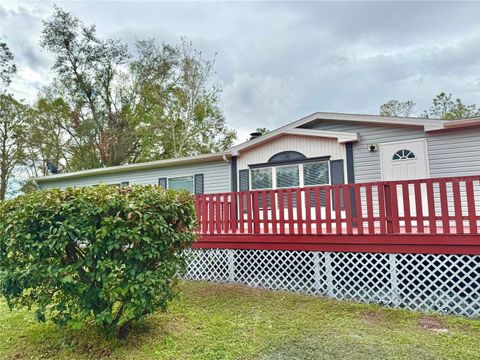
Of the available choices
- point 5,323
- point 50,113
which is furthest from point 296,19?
point 50,113

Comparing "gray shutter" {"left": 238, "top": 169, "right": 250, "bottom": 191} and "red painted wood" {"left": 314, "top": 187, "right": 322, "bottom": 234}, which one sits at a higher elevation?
"gray shutter" {"left": 238, "top": 169, "right": 250, "bottom": 191}

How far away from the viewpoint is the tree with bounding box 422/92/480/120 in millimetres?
21047

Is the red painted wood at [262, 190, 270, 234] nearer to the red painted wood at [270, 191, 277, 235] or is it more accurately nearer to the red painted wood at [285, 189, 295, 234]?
the red painted wood at [270, 191, 277, 235]

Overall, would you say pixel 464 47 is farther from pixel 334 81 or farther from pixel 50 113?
pixel 50 113

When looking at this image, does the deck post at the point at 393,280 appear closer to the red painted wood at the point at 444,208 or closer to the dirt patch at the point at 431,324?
the dirt patch at the point at 431,324

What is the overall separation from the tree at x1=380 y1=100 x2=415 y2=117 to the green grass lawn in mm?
20865

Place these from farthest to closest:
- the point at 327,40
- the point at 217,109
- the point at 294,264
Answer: the point at 217,109
the point at 327,40
the point at 294,264

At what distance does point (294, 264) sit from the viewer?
18.1 ft

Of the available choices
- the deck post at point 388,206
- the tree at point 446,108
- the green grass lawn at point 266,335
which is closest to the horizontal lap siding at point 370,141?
the deck post at point 388,206

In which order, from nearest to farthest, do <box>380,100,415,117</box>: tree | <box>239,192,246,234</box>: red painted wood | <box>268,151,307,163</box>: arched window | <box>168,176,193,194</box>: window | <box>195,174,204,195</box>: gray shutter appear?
<box>239,192,246,234</box>: red painted wood
<box>268,151,307,163</box>: arched window
<box>195,174,204,195</box>: gray shutter
<box>168,176,193,194</box>: window
<box>380,100,415,117</box>: tree

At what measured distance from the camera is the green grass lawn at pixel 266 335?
10.9 ft

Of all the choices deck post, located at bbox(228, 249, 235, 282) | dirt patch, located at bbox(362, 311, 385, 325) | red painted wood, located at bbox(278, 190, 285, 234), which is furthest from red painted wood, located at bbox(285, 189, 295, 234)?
dirt patch, located at bbox(362, 311, 385, 325)

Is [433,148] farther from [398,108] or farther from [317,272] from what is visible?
[398,108]

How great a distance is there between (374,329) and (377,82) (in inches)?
594
